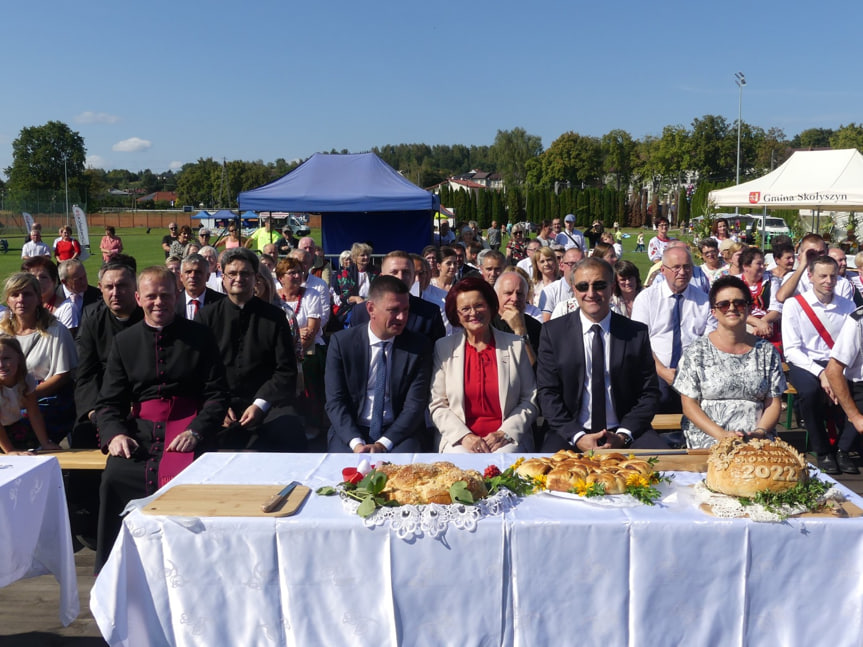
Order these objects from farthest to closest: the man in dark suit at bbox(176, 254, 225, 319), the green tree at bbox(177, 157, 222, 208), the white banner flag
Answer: the green tree at bbox(177, 157, 222, 208) < the white banner flag < the man in dark suit at bbox(176, 254, 225, 319)

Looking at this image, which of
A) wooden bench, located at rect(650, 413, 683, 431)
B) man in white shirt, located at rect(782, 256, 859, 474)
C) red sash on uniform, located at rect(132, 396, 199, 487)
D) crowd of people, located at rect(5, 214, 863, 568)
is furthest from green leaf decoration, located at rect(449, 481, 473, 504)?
man in white shirt, located at rect(782, 256, 859, 474)

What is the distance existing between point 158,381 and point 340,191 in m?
9.73

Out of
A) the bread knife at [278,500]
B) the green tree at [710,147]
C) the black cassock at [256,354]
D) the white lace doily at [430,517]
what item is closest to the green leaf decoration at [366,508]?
the white lace doily at [430,517]

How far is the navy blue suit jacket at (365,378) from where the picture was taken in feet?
14.5

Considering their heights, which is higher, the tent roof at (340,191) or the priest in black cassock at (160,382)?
the tent roof at (340,191)

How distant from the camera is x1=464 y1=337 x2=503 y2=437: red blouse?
173 inches

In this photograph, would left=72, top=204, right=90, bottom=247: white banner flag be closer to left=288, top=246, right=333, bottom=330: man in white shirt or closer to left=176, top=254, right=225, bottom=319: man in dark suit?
left=288, top=246, right=333, bottom=330: man in white shirt

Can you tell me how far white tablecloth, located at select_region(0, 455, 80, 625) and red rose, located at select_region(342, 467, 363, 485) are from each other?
1.41m

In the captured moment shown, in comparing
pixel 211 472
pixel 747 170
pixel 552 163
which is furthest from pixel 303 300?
pixel 552 163

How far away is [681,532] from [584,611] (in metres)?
0.44

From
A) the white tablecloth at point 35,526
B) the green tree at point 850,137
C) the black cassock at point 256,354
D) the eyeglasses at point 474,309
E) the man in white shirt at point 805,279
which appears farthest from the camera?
the green tree at point 850,137

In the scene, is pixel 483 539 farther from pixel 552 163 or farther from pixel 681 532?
pixel 552 163

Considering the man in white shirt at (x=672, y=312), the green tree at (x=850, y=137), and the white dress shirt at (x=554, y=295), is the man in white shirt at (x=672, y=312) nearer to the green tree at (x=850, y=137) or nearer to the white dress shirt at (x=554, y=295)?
the white dress shirt at (x=554, y=295)

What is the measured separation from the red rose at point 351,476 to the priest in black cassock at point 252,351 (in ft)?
6.41
